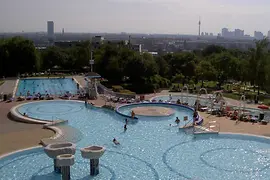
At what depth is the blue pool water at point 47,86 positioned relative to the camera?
40.9 meters

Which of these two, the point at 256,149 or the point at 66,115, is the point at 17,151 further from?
the point at 256,149

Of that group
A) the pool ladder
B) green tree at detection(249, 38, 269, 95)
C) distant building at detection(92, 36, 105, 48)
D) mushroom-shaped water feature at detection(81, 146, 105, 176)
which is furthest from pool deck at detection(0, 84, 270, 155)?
distant building at detection(92, 36, 105, 48)

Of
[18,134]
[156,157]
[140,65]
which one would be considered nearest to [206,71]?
[140,65]

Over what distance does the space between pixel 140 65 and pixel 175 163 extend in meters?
27.6

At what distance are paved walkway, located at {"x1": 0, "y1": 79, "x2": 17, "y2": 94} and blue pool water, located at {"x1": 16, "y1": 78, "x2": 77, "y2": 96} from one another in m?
0.82

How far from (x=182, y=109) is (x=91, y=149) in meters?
16.9

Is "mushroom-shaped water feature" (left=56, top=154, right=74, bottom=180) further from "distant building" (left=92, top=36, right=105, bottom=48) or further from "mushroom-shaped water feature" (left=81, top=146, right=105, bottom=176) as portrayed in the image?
"distant building" (left=92, top=36, right=105, bottom=48)

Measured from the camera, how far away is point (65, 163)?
1520 cm

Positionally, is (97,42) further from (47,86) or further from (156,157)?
(156,157)

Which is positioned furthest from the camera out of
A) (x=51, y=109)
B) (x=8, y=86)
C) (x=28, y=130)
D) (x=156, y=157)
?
(x=8, y=86)

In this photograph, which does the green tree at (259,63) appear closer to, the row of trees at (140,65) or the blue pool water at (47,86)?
the row of trees at (140,65)

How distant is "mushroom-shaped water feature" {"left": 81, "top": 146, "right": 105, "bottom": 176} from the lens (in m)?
16.1

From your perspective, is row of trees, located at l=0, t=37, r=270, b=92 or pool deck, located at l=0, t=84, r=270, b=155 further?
row of trees, located at l=0, t=37, r=270, b=92

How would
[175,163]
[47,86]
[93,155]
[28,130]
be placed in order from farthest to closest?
[47,86] → [28,130] → [175,163] → [93,155]
